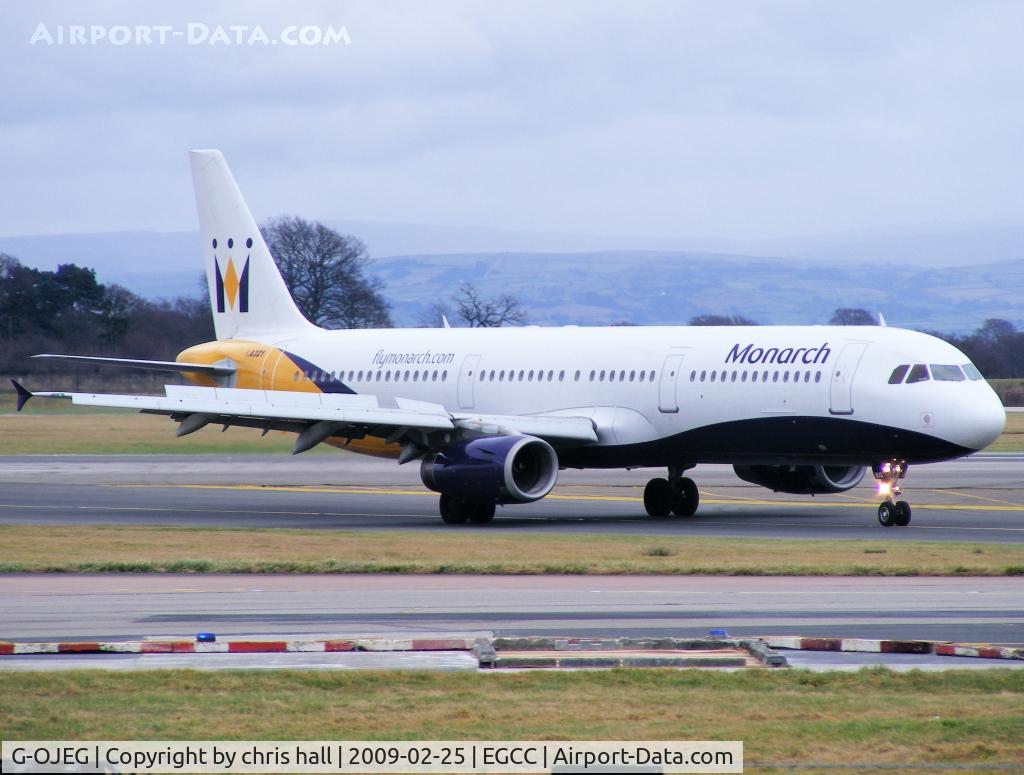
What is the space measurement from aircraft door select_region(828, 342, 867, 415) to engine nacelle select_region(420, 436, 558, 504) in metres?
5.24

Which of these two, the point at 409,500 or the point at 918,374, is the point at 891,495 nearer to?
the point at 918,374

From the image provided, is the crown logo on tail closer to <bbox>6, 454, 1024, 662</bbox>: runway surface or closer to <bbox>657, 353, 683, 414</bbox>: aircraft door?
<bbox>6, 454, 1024, 662</bbox>: runway surface

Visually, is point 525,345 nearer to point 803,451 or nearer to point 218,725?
point 803,451

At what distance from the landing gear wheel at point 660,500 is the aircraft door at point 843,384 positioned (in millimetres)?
4430

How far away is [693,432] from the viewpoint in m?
31.7

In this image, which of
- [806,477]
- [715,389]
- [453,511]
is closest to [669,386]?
[715,389]

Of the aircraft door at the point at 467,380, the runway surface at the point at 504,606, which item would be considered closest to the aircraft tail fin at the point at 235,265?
the aircraft door at the point at 467,380

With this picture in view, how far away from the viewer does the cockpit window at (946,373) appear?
97.4ft

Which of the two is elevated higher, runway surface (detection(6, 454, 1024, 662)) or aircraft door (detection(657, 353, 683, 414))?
aircraft door (detection(657, 353, 683, 414))

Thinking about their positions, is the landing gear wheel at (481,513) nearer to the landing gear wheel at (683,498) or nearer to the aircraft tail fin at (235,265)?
the landing gear wheel at (683,498)

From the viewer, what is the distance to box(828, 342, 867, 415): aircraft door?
29812mm

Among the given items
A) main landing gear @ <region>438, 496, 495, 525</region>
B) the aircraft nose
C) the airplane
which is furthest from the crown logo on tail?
the aircraft nose

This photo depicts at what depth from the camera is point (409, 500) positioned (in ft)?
123

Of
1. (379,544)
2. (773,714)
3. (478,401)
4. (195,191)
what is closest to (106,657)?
(773,714)
